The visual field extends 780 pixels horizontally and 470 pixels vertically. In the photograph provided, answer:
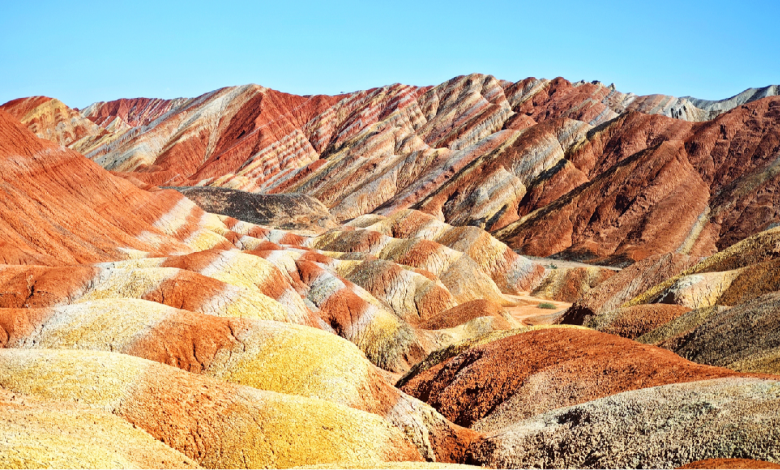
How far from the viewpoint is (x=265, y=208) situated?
104 m

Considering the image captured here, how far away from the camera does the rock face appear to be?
283 ft

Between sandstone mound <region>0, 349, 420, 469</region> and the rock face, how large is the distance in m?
67.5

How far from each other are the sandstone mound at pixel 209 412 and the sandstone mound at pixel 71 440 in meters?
1.01

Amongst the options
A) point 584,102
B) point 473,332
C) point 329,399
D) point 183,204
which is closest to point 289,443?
point 329,399

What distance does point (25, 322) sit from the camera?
893 inches

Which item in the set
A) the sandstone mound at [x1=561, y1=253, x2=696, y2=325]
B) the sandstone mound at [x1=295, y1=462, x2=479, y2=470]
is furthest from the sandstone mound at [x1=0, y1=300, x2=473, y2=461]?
the sandstone mound at [x1=561, y1=253, x2=696, y2=325]

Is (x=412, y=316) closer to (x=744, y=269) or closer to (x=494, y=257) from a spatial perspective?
(x=744, y=269)

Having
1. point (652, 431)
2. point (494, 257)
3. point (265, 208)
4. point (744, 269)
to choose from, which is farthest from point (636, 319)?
point (265, 208)

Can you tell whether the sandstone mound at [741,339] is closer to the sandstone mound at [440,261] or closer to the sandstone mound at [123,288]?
the sandstone mound at [123,288]

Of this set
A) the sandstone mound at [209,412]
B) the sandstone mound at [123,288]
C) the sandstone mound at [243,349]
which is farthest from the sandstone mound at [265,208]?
the sandstone mound at [209,412]

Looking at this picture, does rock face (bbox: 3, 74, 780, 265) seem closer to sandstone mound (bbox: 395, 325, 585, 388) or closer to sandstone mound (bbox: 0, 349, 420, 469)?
sandstone mound (bbox: 395, 325, 585, 388)

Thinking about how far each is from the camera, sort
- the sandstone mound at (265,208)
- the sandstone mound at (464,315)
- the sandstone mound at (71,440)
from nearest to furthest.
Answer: the sandstone mound at (71,440) < the sandstone mound at (464,315) < the sandstone mound at (265,208)

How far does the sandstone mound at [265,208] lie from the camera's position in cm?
9956

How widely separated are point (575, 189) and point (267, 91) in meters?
88.0
